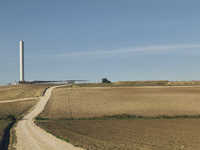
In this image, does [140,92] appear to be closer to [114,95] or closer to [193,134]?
[114,95]

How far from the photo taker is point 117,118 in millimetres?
53375

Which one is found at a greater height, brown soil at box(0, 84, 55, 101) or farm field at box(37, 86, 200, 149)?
brown soil at box(0, 84, 55, 101)

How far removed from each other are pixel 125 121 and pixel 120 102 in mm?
24002

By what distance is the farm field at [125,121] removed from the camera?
27391 millimetres

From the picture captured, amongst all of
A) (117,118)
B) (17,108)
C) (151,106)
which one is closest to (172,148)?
(117,118)

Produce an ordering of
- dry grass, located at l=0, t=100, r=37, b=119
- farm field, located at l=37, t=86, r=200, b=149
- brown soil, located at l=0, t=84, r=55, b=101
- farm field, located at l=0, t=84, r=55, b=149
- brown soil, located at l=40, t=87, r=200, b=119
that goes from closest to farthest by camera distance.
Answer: farm field, located at l=37, t=86, r=200, b=149, brown soil, located at l=40, t=87, r=200, b=119, farm field, located at l=0, t=84, r=55, b=149, dry grass, located at l=0, t=100, r=37, b=119, brown soil, located at l=0, t=84, r=55, b=101

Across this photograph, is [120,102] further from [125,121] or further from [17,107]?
[17,107]

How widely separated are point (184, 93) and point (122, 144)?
59031 mm

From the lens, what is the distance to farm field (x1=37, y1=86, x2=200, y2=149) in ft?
89.9

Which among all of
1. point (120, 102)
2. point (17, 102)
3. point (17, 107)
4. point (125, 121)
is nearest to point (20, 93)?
point (17, 102)

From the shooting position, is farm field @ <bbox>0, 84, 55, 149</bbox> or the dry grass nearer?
farm field @ <bbox>0, 84, 55, 149</bbox>

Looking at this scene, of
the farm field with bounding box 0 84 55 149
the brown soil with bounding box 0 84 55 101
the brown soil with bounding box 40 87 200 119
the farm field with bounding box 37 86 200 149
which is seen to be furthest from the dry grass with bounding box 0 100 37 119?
the brown soil with bounding box 0 84 55 101

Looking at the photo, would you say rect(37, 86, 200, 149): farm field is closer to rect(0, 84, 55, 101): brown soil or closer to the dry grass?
the dry grass

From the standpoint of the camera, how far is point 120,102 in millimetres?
71000
